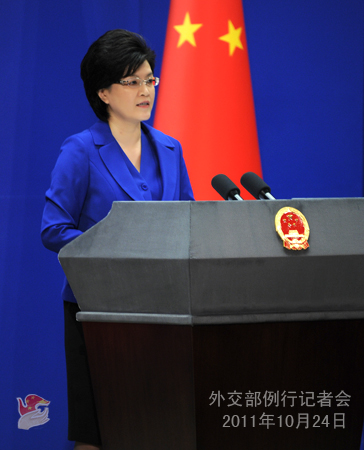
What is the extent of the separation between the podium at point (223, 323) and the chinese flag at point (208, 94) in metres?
1.12

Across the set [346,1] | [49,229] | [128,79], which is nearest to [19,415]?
[49,229]

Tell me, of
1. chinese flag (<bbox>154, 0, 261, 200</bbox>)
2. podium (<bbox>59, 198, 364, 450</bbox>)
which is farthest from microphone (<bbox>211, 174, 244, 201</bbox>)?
chinese flag (<bbox>154, 0, 261, 200</bbox>)

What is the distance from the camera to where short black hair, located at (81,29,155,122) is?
114cm

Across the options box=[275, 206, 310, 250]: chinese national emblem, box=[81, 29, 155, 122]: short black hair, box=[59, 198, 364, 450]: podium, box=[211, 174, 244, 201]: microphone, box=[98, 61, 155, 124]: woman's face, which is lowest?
box=[59, 198, 364, 450]: podium

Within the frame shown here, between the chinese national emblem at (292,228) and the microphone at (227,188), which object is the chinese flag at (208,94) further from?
the chinese national emblem at (292,228)

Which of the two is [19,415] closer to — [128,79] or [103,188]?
[103,188]

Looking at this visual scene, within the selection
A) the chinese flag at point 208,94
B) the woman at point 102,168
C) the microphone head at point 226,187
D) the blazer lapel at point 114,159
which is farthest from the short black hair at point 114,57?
the chinese flag at point 208,94

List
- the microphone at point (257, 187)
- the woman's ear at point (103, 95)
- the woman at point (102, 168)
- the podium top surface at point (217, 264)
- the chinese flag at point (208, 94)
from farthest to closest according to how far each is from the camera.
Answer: the chinese flag at point (208, 94)
the woman's ear at point (103, 95)
the woman at point (102, 168)
the microphone at point (257, 187)
the podium top surface at point (217, 264)

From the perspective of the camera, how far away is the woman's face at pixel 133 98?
1151mm

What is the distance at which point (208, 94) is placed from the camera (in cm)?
195

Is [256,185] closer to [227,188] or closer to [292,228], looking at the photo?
[227,188]

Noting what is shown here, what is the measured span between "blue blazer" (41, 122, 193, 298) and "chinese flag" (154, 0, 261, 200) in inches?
30.9

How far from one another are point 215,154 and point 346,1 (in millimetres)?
1072

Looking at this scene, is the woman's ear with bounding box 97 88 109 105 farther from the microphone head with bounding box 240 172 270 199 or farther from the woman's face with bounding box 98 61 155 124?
the microphone head with bounding box 240 172 270 199
